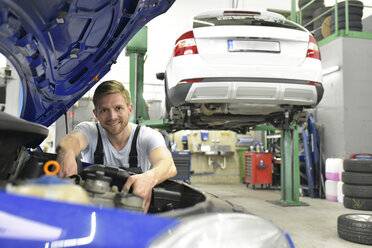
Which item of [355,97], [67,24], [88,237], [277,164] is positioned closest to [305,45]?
[67,24]

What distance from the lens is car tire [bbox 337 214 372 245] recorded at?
2723 mm

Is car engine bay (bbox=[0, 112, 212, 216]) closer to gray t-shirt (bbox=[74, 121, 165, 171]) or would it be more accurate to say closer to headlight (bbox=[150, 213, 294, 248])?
headlight (bbox=[150, 213, 294, 248])

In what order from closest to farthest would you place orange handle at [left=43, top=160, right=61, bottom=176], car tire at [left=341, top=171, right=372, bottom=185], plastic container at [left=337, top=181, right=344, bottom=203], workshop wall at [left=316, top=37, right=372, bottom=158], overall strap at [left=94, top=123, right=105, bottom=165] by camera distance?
orange handle at [left=43, top=160, right=61, bottom=176], overall strap at [left=94, top=123, right=105, bottom=165], car tire at [left=341, top=171, right=372, bottom=185], plastic container at [left=337, top=181, right=344, bottom=203], workshop wall at [left=316, top=37, right=372, bottom=158]

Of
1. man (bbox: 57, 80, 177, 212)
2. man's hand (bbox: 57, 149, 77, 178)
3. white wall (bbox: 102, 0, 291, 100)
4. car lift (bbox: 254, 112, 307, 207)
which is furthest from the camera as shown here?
white wall (bbox: 102, 0, 291, 100)

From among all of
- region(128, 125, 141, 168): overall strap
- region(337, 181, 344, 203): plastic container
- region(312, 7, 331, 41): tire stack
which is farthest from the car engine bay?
region(312, 7, 331, 41): tire stack

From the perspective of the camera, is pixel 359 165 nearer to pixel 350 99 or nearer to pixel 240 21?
pixel 350 99

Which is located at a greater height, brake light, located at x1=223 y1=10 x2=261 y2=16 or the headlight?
brake light, located at x1=223 y1=10 x2=261 y2=16

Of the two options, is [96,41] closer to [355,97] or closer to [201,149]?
[355,97]

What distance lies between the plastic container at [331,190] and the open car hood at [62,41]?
4884 mm

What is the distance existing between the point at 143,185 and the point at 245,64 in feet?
6.81

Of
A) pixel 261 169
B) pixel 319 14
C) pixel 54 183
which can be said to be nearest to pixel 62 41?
pixel 54 183

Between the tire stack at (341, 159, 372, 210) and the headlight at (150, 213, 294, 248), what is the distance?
14.7 feet

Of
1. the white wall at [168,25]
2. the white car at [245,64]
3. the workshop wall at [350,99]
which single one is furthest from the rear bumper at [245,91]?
the white wall at [168,25]

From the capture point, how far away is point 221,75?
283cm
